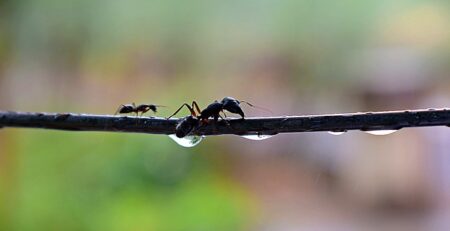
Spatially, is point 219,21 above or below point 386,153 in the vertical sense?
above

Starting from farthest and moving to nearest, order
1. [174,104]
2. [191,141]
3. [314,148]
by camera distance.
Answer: [314,148] < [174,104] < [191,141]

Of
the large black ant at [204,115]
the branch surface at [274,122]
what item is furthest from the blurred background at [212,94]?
the branch surface at [274,122]

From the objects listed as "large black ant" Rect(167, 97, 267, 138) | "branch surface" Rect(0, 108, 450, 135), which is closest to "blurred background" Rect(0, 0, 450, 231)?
"large black ant" Rect(167, 97, 267, 138)

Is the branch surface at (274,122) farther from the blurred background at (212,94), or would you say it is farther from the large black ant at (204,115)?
the blurred background at (212,94)

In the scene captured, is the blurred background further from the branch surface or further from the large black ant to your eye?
the branch surface

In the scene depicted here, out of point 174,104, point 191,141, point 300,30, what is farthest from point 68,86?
point 191,141

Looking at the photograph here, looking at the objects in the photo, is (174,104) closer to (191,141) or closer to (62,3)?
(62,3)
